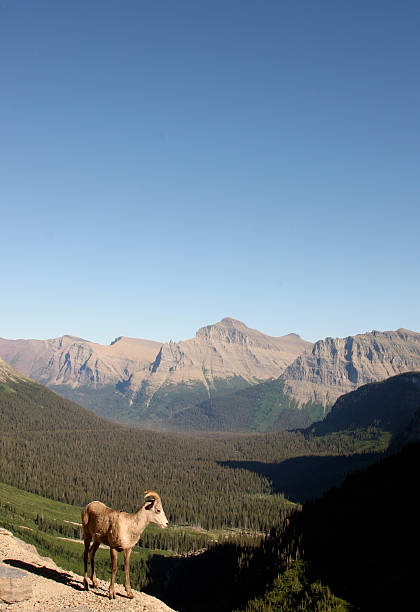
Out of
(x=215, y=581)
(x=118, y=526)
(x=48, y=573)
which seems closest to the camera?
(x=118, y=526)

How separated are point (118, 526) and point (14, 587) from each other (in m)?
8.92

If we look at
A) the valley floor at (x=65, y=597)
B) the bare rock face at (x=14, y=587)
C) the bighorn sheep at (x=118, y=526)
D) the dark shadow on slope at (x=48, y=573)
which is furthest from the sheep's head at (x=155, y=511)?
the bare rock face at (x=14, y=587)

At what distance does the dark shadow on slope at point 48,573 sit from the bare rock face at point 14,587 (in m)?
3.10

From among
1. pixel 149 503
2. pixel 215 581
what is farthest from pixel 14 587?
pixel 215 581

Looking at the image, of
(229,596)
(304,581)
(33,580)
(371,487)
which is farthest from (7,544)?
(371,487)

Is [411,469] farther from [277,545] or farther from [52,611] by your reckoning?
[52,611]

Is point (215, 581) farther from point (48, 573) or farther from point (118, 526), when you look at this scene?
point (118, 526)

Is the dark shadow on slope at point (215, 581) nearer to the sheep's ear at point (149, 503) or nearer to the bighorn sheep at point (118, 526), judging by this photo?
the bighorn sheep at point (118, 526)

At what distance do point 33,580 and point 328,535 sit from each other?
88.7 m

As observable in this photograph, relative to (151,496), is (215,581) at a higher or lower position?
lower

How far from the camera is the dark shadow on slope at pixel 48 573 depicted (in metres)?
37.5

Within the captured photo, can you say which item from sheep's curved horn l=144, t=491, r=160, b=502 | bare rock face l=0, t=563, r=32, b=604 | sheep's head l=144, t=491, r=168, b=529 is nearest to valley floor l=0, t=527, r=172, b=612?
bare rock face l=0, t=563, r=32, b=604

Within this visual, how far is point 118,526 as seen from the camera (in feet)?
113

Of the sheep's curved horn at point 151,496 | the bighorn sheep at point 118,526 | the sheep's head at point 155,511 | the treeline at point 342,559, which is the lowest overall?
the treeline at point 342,559
